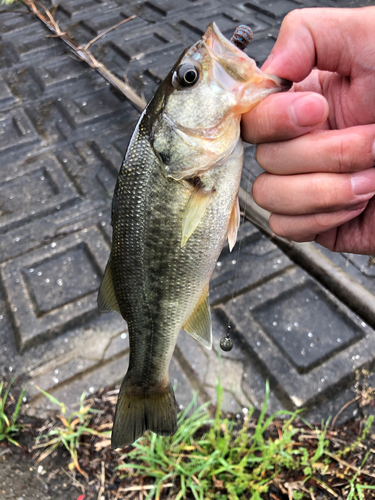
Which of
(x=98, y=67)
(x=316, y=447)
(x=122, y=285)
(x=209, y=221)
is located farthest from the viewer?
(x=98, y=67)

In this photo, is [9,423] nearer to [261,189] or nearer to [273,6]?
[261,189]

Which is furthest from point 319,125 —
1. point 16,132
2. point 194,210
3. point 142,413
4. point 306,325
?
point 16,132

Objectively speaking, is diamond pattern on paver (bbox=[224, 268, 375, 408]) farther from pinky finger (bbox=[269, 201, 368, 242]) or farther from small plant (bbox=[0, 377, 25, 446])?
small plant (bbox=[0, 377, 25, 446])

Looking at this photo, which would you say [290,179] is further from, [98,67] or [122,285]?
[98,67]

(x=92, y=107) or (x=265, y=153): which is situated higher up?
(x=265, y=153)

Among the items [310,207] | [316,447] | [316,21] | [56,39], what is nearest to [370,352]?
[316,447]

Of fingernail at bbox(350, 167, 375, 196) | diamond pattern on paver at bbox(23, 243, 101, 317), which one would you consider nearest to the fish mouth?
fingernail at bbox(350, 167, 375, 196)
